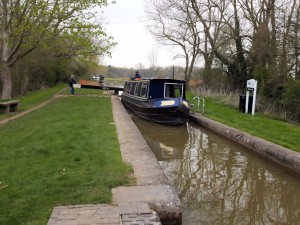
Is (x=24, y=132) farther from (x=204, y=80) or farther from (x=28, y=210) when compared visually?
(x=204, y=80)

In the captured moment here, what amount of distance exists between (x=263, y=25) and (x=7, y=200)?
1730 cm

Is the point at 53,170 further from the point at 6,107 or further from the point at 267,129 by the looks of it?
the point at 6,107

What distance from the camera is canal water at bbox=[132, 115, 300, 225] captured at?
4.56 m

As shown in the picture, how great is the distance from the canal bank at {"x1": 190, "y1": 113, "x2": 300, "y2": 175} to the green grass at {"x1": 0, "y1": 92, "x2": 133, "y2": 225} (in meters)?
3.41

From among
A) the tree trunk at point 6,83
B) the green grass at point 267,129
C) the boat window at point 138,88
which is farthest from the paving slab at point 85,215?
the tree trunk at point 6,83

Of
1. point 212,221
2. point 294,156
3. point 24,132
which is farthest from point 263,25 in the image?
point 212,221

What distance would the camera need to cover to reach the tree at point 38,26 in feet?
45.9

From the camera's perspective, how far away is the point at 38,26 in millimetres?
14227

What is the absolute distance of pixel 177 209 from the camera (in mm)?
3906

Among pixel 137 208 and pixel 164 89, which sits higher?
pixel 164 89

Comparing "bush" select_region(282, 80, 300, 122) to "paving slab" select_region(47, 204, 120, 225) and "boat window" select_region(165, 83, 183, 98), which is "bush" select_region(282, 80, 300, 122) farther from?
"paving slab" select_region(47, 204, 120, 225)

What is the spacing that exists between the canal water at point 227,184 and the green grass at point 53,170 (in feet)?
3.82

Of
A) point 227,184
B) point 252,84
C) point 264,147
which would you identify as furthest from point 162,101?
point 227,184

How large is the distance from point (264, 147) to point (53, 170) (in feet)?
16.4
